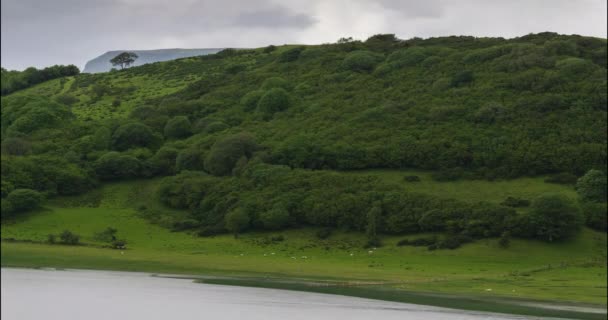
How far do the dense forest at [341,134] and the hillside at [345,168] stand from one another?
36 cm

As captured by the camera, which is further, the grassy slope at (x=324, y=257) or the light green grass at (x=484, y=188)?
the light green grass at (x=484, y=188)

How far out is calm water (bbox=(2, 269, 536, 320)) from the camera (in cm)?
3909

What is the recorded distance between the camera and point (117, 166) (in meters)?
122

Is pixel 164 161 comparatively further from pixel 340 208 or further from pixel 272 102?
pixel 340 208

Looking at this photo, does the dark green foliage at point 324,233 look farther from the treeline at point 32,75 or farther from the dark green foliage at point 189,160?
the treeline at point 32,75

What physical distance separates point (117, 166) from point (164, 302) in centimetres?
7910

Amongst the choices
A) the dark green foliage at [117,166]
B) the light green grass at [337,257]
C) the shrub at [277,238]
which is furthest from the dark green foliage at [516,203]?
the dark green foliage at [117,166]

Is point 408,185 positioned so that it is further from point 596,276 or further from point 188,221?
point 596,276

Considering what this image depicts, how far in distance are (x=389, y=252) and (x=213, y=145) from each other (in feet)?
161

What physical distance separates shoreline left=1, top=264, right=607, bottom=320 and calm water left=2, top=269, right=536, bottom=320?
264 centimetres

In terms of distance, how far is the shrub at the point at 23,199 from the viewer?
6494cm

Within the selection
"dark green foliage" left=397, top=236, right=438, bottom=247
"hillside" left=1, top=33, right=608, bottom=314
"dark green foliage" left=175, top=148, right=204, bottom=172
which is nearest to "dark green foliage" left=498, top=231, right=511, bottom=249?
"hillside" left=1, top=33, right=608, bottom=314

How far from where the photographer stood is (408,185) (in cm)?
11456

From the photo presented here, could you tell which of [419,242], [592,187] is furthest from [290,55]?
[419,242]
